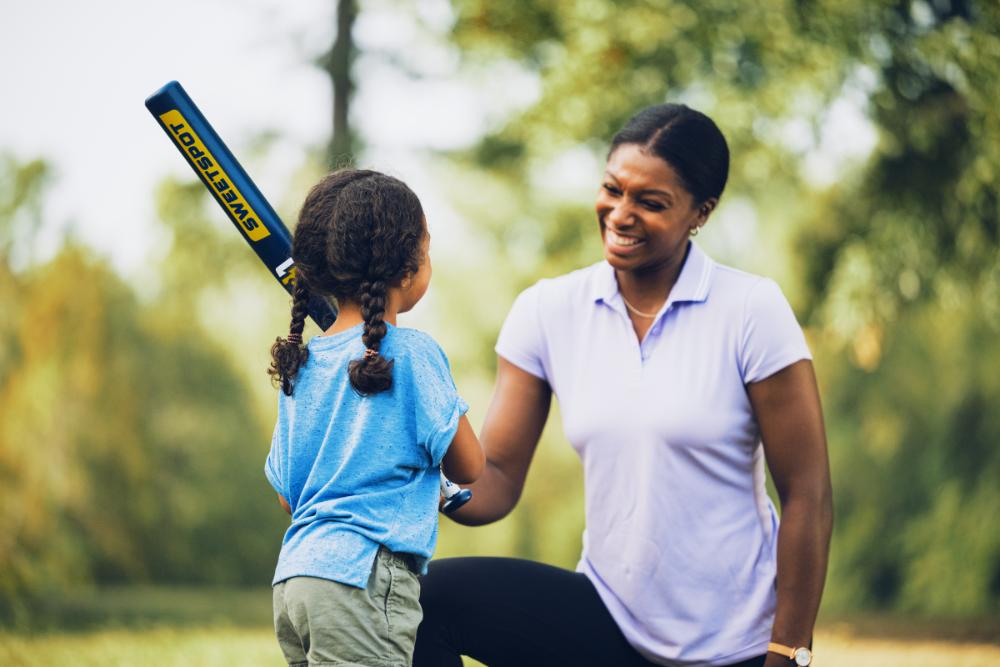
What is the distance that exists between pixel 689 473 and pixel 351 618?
2.77ft

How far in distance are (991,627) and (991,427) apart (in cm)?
157

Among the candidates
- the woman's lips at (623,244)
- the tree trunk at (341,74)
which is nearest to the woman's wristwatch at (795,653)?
the woman's lips at (623,244)

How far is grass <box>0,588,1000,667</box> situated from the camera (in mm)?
4730

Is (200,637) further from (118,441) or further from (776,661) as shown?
(776,661)

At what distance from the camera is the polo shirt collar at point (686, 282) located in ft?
8.35

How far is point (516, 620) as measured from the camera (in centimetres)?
248

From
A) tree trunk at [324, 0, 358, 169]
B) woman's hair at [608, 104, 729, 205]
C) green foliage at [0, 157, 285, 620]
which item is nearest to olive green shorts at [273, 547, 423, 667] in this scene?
woman's hair at [608, 104, 729, 205]

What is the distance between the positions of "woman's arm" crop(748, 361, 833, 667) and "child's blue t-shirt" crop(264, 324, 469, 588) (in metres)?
0.73

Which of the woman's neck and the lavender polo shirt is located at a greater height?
the woman's neck

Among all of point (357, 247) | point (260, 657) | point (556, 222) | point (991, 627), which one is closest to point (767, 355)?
point (357, 247)

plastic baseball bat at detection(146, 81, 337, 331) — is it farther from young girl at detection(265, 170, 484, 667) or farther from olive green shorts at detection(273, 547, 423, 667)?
olive green shorts at detection(273, 547, 423, 667)

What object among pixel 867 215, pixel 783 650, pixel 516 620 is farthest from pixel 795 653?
pixel 867 215

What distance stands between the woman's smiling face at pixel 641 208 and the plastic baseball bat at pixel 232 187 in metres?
0.66

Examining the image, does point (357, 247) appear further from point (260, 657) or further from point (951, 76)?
point (951, 76)
